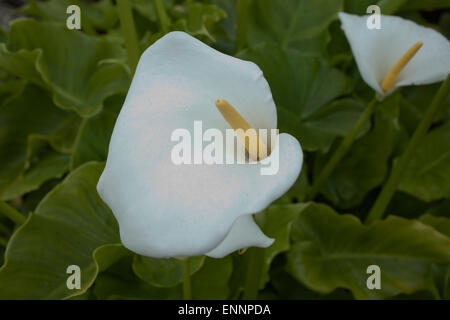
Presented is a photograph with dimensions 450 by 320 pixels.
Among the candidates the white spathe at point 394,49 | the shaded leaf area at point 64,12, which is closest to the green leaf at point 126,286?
the white spathe at point 394,49

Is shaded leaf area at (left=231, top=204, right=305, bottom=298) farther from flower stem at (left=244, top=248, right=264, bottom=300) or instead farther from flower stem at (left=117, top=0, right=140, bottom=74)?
flower stem at (left=117, top=0, right=140, bottom=74)

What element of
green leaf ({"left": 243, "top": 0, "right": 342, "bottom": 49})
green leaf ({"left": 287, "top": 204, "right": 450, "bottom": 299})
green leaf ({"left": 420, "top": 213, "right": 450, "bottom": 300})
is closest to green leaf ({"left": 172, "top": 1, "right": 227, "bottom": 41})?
green leaf ({"left": 243, "top": 0, "right": 342, "bottom": 49})

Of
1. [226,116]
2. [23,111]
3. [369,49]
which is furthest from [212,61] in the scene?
[23,111]

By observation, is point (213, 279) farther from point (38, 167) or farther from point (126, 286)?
point (38, 167)

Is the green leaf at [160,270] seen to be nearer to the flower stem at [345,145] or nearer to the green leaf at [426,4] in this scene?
the flower stem at [345,145]

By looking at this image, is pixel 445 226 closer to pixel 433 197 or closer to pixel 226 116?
pixel 433 197

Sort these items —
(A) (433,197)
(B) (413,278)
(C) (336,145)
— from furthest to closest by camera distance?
(C) (336,145) < (A) (433,197) < (B) (413,278)

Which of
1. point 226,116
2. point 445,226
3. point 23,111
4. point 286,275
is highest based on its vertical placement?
point 226,116
